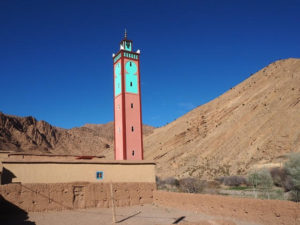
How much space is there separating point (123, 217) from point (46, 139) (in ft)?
216

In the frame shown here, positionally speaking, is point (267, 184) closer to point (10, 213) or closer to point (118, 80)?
point (118, 80)

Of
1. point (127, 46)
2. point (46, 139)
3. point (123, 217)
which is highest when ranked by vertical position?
point (46, 139)

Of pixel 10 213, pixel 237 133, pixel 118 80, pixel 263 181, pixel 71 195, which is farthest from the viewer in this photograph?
pixel 237 133

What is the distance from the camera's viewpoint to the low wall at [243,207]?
1130 centimetres

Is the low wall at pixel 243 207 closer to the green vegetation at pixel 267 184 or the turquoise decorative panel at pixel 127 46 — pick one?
the green vegetation at pixel 267 184

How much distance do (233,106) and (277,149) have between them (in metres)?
16.6

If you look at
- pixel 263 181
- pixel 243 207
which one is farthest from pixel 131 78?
pixel 243 207

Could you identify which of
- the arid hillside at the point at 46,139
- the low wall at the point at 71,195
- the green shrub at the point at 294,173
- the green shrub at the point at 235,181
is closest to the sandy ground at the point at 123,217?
the low wall at the point at 71,195

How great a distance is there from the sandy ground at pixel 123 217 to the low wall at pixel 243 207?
0.40m

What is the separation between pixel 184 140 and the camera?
4778cm

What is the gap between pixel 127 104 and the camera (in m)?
26.7

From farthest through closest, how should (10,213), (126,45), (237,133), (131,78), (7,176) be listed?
(237,133), (126,45), (131,78), (7,176), (10,213)

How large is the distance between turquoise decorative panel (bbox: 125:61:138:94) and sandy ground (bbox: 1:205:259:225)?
40.5 ft

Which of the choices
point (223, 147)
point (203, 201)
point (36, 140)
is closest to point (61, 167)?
point (203, 201)
